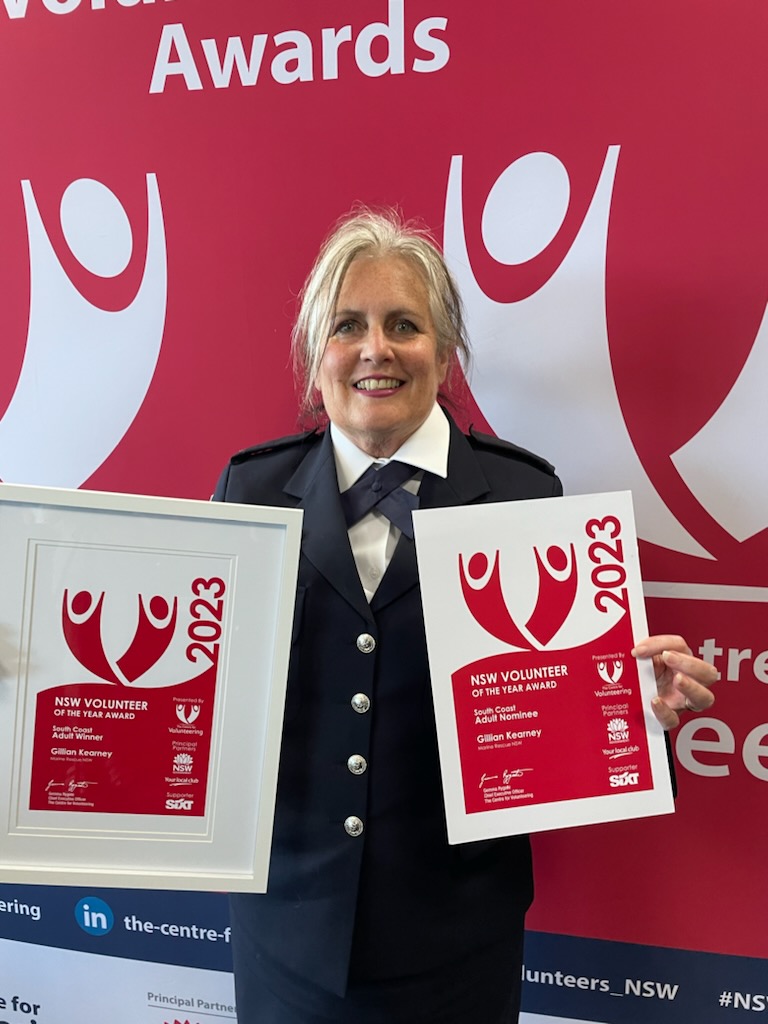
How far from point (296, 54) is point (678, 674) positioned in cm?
127

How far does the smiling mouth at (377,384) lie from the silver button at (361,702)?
1.42ft

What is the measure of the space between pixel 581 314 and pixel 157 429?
87cm

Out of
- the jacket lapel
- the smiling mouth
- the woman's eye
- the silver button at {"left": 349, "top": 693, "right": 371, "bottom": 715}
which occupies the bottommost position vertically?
the silver button at {"left": 349, "top": 693, "right": 371, "bottom": 715}

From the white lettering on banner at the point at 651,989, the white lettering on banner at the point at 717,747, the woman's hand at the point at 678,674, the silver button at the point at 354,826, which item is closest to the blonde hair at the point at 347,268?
the woman's hand at the point at 678,674

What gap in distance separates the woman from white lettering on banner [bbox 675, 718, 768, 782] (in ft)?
1.37

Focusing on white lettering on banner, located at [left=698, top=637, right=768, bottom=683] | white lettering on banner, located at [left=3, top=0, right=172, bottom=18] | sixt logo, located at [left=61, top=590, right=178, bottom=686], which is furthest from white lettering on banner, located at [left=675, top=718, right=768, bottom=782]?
white lettering on banner, located at [left=3, top=0, right=172, bottom=18]

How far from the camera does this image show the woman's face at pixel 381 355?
1.16 m

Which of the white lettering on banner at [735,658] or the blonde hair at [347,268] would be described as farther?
the white lettering on banner at [735,658]

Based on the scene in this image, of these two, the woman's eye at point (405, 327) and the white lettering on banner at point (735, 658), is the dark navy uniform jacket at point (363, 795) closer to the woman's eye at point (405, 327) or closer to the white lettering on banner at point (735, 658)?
the woman's eye at point (405, 327)

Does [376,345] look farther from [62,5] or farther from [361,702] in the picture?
[62,5]

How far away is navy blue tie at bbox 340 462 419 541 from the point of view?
116 cm

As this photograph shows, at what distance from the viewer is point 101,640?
1.08 metres

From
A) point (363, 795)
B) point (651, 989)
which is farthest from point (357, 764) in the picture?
point (651, 989)

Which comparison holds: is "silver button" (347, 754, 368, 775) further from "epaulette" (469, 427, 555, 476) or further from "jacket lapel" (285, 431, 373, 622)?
"epaulette" (469, 427, 555, 476)
